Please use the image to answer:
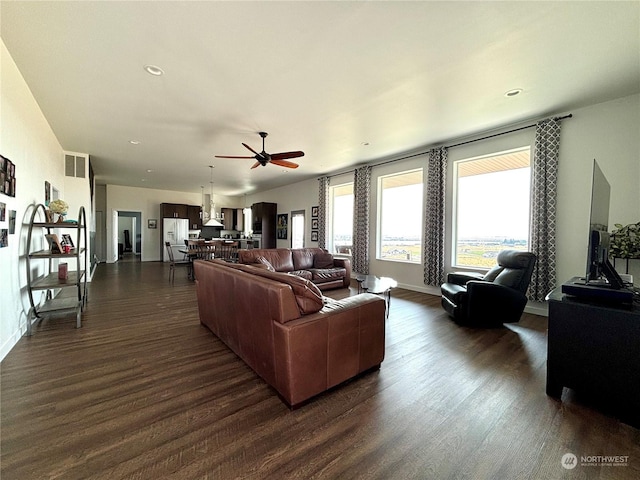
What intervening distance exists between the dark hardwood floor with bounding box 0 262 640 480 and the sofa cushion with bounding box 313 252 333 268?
3.31 meters

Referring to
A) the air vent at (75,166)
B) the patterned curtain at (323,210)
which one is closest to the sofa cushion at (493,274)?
the patterned curtain at (323,210)

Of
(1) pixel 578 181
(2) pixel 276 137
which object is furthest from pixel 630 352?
(2) pixel 276 137

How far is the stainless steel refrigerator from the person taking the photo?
34.6ft

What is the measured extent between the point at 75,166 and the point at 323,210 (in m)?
5.98

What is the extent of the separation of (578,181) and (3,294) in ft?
22.9

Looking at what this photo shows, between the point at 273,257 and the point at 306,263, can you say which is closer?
the point at 273,257

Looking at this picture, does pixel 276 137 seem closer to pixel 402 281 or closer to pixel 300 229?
pixel 402 281

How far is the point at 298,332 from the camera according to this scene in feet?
5.89

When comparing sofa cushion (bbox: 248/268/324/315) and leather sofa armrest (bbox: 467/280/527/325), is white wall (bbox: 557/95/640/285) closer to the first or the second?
leather sofa armrest (bbox: 467/280/527/325)

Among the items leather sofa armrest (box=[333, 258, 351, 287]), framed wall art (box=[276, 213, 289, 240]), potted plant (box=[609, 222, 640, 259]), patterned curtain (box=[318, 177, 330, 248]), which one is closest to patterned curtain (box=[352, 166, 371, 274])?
leather sofa armrest (box=[333, 258, 351, 287])

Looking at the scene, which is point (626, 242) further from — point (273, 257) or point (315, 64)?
point (273, 257)

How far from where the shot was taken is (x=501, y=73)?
2840mm

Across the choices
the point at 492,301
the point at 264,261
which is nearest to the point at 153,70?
the point at 264,261

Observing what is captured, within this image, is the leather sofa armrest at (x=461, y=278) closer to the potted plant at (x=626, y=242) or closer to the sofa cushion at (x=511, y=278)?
the sofa cushion at (x=511, y=278)
